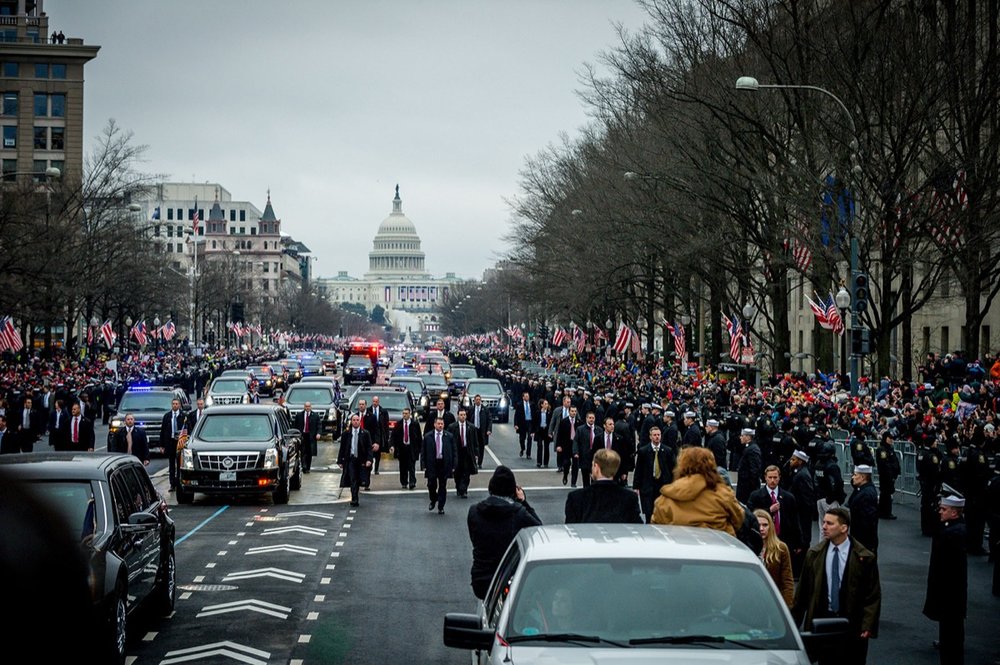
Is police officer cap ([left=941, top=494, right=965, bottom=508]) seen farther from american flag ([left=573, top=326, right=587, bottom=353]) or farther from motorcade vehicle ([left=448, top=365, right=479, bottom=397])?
american flag ([left=573, top=326, right=587, bottom=353])

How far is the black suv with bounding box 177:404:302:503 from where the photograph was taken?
22.8 meters

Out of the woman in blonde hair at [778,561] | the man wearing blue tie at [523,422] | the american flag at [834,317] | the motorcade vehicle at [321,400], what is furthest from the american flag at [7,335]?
the woman in blonde hair at [778,561]

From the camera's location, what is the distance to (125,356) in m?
74.9

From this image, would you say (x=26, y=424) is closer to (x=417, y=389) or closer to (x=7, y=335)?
(x=417, y=389)

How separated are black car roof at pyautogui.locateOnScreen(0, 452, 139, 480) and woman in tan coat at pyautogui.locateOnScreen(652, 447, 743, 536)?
4661mm

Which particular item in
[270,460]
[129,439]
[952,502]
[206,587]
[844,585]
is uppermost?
[952,502]

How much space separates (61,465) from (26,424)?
20.3 meters

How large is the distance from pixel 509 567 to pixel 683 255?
1286 inches

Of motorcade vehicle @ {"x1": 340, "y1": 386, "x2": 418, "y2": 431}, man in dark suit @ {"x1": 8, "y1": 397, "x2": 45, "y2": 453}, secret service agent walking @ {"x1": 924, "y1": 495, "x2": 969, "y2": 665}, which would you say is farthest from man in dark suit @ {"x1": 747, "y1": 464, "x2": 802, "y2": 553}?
motorcade vehicle @ {"x1": 340, "y1": 386, "x2": 418, "y2": 431}

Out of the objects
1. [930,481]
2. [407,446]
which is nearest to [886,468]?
[930,481]

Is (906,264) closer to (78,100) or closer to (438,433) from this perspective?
(438,433)

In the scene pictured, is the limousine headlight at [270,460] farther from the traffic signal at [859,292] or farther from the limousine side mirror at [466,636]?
the limousine side mirror at [466,636]

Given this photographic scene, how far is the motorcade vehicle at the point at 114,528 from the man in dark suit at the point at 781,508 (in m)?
5.26

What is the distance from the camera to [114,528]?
35.4ft
